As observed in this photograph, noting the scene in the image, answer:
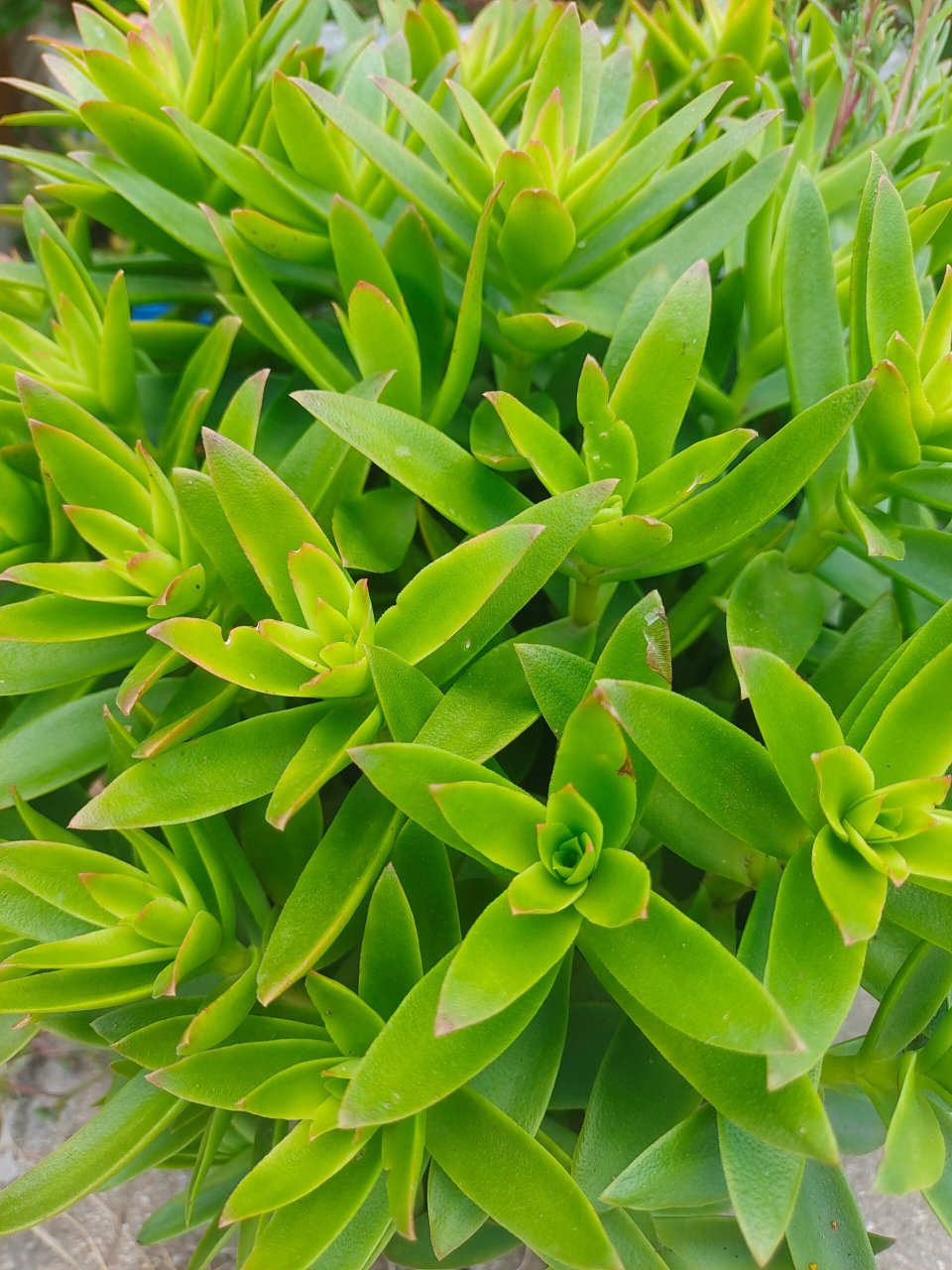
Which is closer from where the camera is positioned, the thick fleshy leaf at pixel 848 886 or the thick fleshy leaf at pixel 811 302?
the thick fleshy leaf at pixel 848 886

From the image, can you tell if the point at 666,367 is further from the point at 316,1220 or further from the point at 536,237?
the point at 316,1220

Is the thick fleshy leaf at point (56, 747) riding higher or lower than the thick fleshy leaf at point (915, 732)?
lower

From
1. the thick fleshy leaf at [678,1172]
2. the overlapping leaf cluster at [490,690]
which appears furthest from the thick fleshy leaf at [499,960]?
the thick fleshy leaf at [678,1172]

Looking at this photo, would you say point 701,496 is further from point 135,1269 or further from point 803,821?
point 135,1269

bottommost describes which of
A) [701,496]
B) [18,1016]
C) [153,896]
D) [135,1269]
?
[135,1269]

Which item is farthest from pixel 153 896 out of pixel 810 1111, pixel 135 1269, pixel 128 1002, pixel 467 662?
pixel 135 1269

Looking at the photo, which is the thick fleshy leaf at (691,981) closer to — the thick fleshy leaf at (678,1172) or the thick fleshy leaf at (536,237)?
the thick fleshy leaf at (678,1172)

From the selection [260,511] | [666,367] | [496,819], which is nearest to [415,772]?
[496,819]
